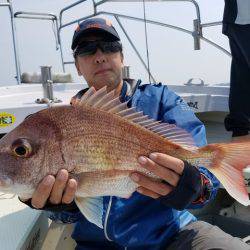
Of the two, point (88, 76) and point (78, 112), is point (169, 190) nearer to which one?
point (78, 112)

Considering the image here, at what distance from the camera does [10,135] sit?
4.79ft

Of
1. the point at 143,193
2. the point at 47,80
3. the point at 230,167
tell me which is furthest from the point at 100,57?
the point at 47,80

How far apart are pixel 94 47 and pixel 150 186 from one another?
0.93m

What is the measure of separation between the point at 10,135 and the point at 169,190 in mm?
672

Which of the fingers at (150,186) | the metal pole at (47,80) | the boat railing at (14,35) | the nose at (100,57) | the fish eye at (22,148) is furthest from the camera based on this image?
the boat railing at (14,35)

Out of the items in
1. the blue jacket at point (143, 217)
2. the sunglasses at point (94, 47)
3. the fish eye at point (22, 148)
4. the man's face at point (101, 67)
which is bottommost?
the blue jacket at point (143, 217)

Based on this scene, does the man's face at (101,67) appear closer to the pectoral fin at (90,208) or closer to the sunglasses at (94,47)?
the sunglasses at (94,47)

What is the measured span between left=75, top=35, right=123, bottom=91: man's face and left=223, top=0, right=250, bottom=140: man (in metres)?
1.22

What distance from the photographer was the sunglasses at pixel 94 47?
2164 millimetres

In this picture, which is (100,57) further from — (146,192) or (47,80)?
(47,80)

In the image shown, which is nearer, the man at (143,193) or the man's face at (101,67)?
the man at (143,193)

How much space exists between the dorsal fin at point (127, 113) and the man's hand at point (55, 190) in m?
0.29

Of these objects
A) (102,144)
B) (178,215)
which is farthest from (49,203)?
(178,215)

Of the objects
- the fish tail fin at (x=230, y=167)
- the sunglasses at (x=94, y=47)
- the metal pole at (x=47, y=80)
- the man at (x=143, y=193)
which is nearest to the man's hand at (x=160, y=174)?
the man at (x=143, y=193)
